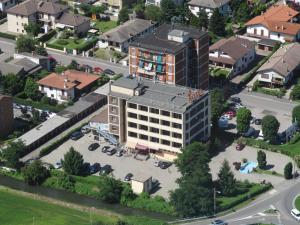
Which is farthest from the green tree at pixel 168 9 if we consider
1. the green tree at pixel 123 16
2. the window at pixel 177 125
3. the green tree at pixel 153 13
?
the window at pixel 177 125

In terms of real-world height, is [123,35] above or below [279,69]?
below

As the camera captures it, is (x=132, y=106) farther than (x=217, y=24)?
No

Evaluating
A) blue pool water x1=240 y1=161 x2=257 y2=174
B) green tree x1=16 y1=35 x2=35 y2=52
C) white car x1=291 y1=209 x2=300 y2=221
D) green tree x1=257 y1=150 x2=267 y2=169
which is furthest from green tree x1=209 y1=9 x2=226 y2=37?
white car x1=291 y1=209 x2=300 y2=221

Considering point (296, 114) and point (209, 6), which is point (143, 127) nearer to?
point (296, 114)

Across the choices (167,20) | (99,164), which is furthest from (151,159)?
(167,20)

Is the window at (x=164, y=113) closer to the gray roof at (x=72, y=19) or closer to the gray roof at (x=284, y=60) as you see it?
the gray roof at (x=284, y=60)

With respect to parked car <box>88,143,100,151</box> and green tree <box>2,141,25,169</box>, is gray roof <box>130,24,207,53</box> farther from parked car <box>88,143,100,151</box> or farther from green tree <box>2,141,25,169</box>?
green tree <box>2,141,25,169</box>

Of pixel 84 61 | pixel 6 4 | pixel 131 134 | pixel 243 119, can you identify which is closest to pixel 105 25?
pixel 84 61

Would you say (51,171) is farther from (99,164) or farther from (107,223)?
(107,223)
